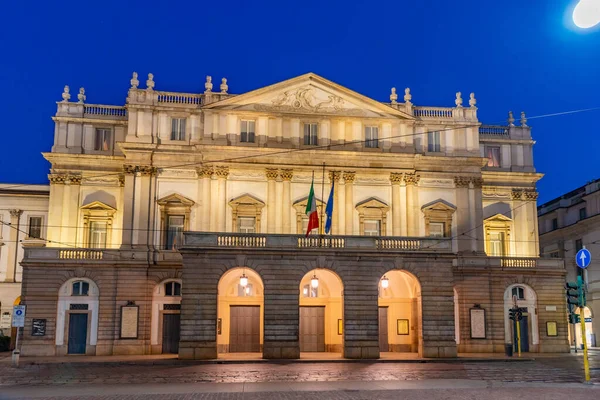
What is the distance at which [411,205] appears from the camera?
44688 mm

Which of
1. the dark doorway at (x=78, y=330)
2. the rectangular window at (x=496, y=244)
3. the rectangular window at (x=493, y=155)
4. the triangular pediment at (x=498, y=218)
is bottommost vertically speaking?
the dark doorway at (x=78, y=330)

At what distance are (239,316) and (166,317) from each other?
4.68 meters

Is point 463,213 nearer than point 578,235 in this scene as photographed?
Yes

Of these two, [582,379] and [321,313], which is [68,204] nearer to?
[321,313]

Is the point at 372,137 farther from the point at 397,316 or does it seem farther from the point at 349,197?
the point at 397,316

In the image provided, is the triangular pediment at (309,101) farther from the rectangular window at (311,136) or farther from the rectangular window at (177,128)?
the rectangular window at (177,128)

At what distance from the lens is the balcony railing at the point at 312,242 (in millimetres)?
36406

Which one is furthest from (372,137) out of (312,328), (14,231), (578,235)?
(14,231)

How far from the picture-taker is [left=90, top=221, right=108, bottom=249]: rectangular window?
43.5 metres

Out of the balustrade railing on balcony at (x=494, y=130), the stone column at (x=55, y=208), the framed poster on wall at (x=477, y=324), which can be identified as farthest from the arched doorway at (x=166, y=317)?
the balustrade railing on balcony at (x=494, y=130)

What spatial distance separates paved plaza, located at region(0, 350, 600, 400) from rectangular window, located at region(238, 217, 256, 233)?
35.1 ft

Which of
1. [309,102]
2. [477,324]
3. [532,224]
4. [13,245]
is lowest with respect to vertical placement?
[477,324]

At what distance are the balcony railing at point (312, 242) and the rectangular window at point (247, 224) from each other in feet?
20.0

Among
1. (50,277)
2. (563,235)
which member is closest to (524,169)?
(563,235)
